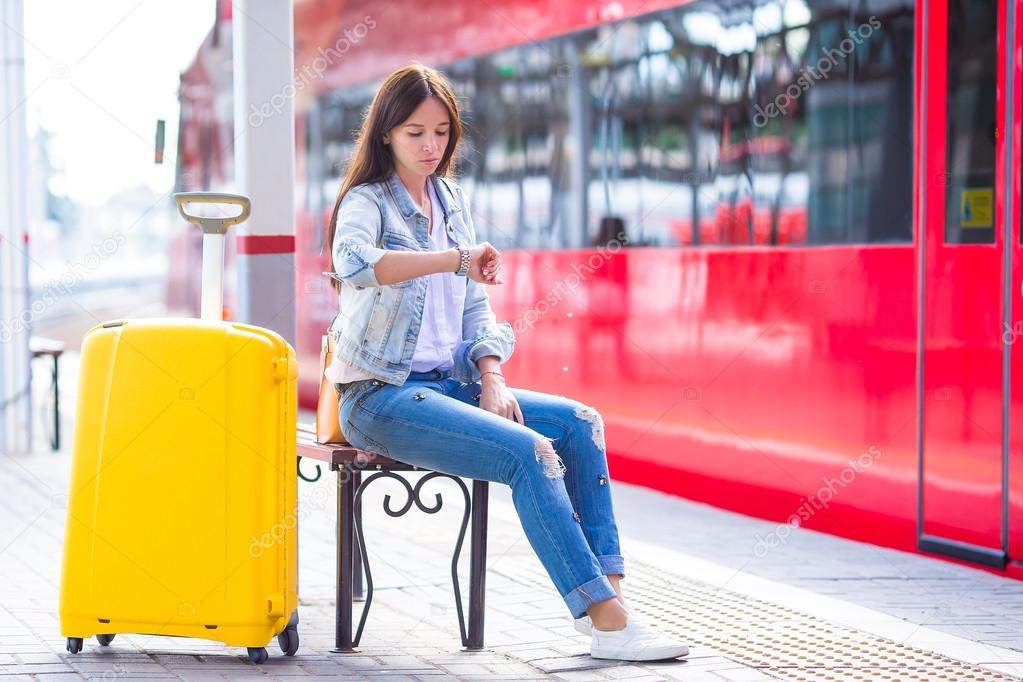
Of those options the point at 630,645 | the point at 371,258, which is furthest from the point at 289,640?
the point at 371,258

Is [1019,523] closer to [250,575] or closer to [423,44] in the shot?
[250,575]

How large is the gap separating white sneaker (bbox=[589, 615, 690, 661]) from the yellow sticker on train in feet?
7.41

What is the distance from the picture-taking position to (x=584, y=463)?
4.05 metres

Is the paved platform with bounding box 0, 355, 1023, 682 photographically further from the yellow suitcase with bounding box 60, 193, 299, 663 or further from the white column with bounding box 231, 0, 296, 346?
the white column with bounding box 231, 0, 296, 346

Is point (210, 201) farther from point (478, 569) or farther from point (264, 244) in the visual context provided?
point (478, 569)

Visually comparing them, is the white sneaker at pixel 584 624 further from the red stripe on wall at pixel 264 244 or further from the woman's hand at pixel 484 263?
the red stripe on wall at pixel 264 244

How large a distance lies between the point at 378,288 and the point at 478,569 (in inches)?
32.2

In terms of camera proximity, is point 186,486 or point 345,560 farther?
point 345,560

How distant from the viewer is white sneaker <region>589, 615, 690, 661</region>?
3.88 metres

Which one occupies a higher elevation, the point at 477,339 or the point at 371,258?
the point at 371,258

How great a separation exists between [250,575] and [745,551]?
252cm

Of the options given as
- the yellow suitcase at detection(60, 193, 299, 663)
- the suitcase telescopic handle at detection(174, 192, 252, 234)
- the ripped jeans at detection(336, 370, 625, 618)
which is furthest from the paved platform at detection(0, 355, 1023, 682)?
the suitcase telescopic handle at detection(174, 192, 252, 234)

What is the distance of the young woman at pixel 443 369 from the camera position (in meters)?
3.86

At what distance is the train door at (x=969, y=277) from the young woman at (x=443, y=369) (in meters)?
1.88
